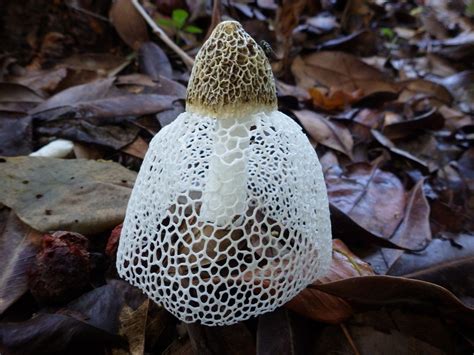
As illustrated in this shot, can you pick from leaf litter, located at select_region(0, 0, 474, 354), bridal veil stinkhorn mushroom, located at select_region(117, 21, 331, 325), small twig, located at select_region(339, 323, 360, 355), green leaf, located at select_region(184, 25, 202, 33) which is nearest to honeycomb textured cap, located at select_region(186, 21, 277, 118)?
bridal veil stinkhorn mushroom, located at select_region(117, 21, 331, 325)

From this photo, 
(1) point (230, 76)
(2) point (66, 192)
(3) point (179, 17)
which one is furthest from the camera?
(3) point (179, 17)

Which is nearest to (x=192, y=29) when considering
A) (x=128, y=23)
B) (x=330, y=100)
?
(x=128, y=23)

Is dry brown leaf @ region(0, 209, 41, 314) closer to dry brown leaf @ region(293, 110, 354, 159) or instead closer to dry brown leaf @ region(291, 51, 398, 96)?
dry brown leaf @ region(293, 110, 354, 159)

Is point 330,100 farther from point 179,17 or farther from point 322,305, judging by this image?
point 322,305

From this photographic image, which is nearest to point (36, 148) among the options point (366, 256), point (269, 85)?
point (269, 85)

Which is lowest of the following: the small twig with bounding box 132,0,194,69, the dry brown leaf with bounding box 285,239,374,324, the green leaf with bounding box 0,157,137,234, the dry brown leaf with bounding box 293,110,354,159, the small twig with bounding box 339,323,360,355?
the small twig with bounding box 339,323,360,355

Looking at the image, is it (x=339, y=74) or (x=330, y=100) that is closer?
(x=330, y=100)

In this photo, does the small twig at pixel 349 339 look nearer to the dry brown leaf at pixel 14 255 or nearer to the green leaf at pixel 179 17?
the dry brown leaf at pixel 14 255
